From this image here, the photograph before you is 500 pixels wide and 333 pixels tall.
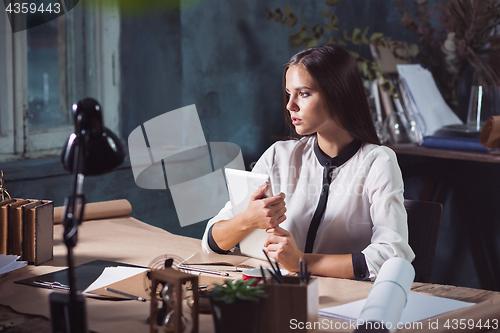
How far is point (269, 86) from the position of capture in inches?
119

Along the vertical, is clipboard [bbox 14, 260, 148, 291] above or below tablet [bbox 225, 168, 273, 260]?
below

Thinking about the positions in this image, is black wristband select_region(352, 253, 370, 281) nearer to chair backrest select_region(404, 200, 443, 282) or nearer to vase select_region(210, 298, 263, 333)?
chair backrest select_region(404, 200, 443, 282)

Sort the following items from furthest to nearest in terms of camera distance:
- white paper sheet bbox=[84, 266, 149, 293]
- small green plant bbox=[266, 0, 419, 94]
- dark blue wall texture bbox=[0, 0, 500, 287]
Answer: small green plant bbox=[266, 0, 419, 94] < dark blue wall texture bbox=[0, 0, 500, 287] < white paper sheet bbox=[84, 266, 149, 293]

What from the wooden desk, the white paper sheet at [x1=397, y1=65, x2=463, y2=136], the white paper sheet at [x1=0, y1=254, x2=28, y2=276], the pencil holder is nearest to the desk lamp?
the pencil holder

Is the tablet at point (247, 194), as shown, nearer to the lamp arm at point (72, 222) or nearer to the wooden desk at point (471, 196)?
the lamp arm at point (72, 222)

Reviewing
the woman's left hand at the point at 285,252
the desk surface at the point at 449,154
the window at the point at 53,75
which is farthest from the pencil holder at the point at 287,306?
the window at the point at 53,75

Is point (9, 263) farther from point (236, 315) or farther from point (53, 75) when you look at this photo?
point (53, 75)

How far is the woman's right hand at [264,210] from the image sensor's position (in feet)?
4.47

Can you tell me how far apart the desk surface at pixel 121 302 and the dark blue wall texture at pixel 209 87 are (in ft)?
2.40

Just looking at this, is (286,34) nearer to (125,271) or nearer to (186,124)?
(186,124)

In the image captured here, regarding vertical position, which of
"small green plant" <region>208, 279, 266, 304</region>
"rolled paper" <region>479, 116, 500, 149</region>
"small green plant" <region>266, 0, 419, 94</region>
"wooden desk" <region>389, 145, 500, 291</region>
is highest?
"small green plant" <region>266, 0, 419, 94</region>

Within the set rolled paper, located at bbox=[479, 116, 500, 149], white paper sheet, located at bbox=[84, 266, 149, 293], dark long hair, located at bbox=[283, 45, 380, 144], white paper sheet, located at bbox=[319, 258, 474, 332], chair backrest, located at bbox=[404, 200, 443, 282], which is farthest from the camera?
rolled paper, located at bbox=[479, 116, 500, 149]

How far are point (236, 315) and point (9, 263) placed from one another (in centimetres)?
73

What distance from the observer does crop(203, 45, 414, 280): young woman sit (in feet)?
4.52
